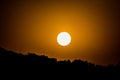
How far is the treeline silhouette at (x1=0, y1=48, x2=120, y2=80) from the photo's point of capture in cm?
1836

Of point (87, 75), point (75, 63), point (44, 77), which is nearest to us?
point (44, 77)

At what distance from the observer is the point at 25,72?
58.2 ft

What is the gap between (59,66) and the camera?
1911 cm

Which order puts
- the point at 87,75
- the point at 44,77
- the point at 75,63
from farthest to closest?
the point at 75,63 → the point at 87,75 → the point at 44,77

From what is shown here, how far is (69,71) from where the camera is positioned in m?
18.8

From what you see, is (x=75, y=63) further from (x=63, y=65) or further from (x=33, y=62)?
(x=33, y=62)

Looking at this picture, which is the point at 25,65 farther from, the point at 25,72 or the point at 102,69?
the point at 102,69

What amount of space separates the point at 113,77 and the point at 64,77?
4.00 meters

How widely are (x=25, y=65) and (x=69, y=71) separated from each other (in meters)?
3.45

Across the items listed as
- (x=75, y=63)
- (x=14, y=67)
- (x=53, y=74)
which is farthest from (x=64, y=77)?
(x=14, y=67)

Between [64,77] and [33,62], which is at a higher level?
[33,62]

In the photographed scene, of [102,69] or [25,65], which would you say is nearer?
[25,65]

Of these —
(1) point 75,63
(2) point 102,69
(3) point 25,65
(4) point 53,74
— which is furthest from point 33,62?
(2) point 102,69

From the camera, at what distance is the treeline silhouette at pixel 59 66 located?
60.2ft
